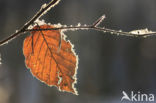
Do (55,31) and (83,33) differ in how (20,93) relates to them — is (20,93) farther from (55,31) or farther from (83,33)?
A: (55,31)

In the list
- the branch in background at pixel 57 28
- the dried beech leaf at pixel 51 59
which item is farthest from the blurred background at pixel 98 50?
the branch in background at pixel 57 28

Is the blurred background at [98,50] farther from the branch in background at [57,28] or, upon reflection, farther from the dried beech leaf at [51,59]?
the branch in background at [57,28]

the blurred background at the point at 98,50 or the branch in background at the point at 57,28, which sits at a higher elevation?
the blurred background at the point at 98,50

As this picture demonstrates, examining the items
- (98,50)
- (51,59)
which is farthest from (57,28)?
(98,50)

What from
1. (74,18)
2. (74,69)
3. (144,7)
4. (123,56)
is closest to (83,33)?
(74,18)

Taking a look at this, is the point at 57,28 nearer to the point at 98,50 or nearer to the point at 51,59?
the point at 51,59

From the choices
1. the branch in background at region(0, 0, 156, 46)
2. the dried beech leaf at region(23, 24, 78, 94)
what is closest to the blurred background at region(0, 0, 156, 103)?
the dried beech leaf at region(23, 24, 78, 94)
